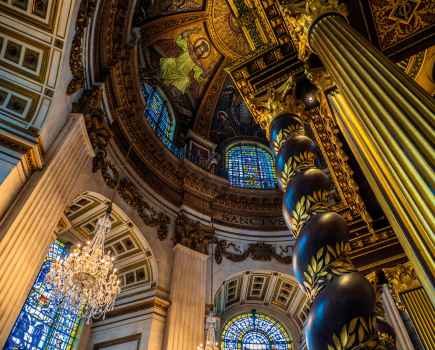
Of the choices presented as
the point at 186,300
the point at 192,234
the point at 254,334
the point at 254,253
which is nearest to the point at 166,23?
the point at 192,234

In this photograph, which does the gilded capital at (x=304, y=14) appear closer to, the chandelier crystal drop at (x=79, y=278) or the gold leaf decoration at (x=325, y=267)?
the gold leaf decoration at (x=325, y=267)

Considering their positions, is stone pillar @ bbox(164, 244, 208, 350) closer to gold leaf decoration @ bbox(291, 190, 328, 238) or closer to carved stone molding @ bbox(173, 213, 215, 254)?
carved stone molding @ bbox(173, 213, 215, 254)

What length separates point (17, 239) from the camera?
562cm

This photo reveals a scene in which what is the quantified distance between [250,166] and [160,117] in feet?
15.2

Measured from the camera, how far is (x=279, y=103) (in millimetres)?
4816

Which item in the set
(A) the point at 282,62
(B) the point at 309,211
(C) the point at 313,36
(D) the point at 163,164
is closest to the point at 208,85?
(D) the point at 163,164

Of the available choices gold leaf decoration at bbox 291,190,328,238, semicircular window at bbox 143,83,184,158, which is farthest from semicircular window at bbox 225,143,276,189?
gold leaf decoration at bbox 291,190,328,238

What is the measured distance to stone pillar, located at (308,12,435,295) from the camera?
6.46 feet

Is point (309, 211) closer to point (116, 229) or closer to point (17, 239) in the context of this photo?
point (17, 239)

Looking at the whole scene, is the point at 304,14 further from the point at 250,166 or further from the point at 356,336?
the point at 250,166

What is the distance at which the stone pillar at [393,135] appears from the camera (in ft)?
6.46

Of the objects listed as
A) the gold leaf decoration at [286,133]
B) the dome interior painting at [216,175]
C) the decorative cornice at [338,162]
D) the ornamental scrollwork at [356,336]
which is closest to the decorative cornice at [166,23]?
the dome interior painting at [216,175]

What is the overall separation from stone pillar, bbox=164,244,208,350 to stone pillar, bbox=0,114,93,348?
4197 mm

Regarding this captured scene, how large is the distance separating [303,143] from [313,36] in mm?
1133
